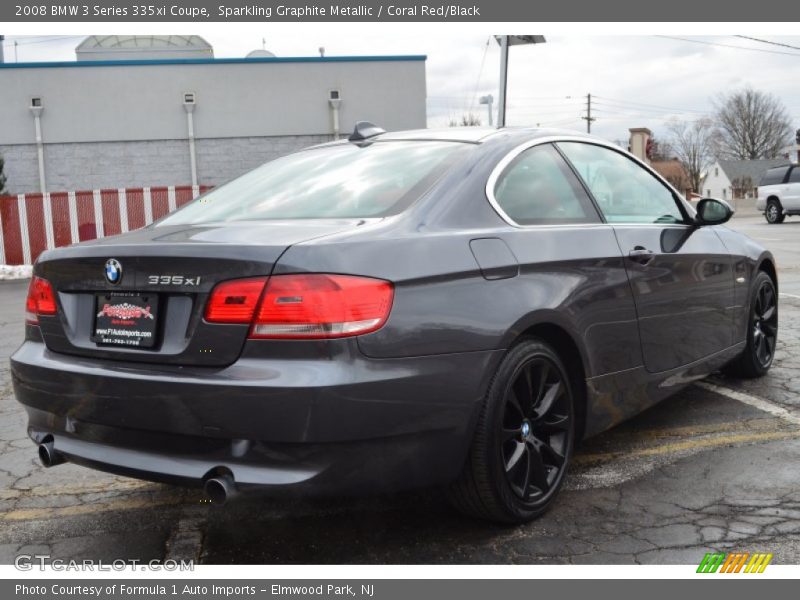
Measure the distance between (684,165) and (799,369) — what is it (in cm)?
8908

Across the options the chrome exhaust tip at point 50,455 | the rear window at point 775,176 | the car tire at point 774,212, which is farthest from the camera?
the rear window at point 775,176

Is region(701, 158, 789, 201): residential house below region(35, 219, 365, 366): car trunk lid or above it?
below

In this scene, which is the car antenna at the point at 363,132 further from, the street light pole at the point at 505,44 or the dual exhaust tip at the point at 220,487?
the street light pole at the point at 505,44

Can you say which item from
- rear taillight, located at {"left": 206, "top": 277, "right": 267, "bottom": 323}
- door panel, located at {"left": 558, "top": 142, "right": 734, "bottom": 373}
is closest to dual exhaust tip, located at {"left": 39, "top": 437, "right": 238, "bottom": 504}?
rear taillight, located at {"left": 206, "top": 277, "right": 267, "bottom": 323}

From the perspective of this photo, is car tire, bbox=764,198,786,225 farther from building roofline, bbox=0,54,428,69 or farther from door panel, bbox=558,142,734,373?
door panel, bbox=558,142,734,373

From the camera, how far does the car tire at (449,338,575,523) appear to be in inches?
113

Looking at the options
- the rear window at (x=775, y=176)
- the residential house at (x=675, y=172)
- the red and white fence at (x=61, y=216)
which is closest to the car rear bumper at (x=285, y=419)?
the red and white fence at (x=61, y=216)

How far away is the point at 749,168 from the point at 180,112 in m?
69.7

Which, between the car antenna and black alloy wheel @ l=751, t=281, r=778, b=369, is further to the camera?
black alloy wheel @ l=751, t=281, r=778, b=369

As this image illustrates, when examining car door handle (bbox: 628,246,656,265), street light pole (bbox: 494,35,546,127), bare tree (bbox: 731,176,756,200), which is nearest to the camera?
car door handle (bbox: 628,246,656,265)

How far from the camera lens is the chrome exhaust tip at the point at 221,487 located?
2.53 m

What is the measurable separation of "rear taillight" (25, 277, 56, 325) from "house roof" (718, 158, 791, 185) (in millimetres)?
83651

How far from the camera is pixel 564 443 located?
330cm

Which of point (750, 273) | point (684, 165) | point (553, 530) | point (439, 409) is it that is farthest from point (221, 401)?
point (684, 165)
